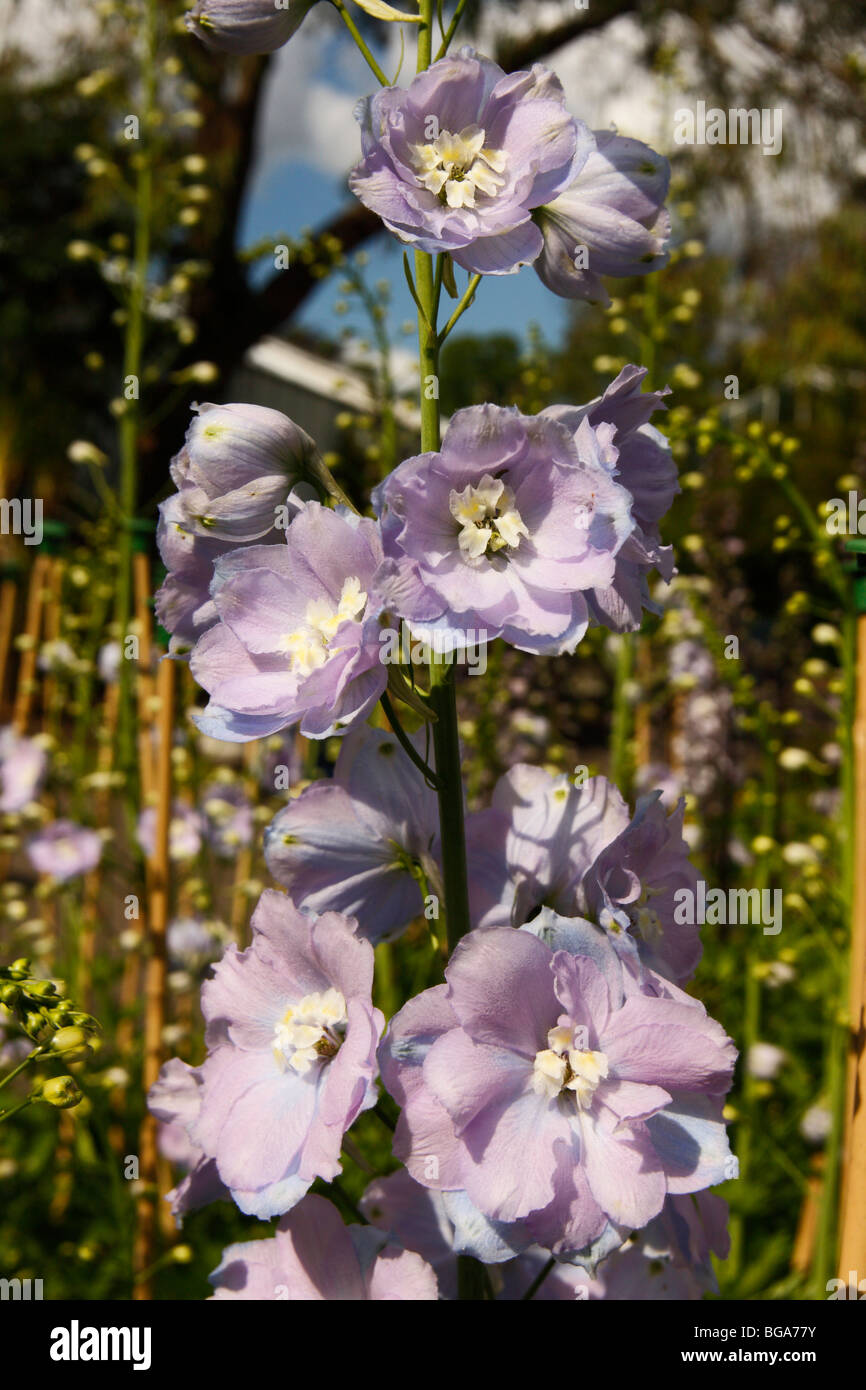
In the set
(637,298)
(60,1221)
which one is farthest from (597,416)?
(60,1221)

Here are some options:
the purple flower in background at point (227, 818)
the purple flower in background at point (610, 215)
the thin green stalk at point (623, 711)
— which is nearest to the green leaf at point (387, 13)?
the purple flower in background at point (610, 215)

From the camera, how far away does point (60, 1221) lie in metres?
2.60

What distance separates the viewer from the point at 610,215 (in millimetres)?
895

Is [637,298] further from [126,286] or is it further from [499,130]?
[499,130]

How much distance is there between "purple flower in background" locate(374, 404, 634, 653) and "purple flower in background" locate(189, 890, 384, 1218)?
240 millimetres

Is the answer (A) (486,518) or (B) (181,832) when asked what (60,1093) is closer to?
(A) (486,518)

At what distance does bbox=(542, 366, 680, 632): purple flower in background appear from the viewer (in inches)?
33.0

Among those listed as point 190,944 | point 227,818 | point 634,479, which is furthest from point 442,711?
point 190,944

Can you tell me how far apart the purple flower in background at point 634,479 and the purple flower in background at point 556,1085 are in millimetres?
237

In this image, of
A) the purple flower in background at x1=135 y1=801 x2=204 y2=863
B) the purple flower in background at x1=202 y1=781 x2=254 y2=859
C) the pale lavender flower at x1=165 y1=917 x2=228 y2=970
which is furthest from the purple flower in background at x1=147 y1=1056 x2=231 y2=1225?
the pale lavender flower at x1=165 y1=917 x2=228 y2=970

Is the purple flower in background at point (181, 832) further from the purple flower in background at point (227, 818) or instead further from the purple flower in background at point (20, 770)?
the purple flower in background at point (20, 770)

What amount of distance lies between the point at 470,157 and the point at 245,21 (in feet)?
0.77

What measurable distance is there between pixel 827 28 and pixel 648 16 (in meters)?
0.90

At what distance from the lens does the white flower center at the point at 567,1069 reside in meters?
0.78
